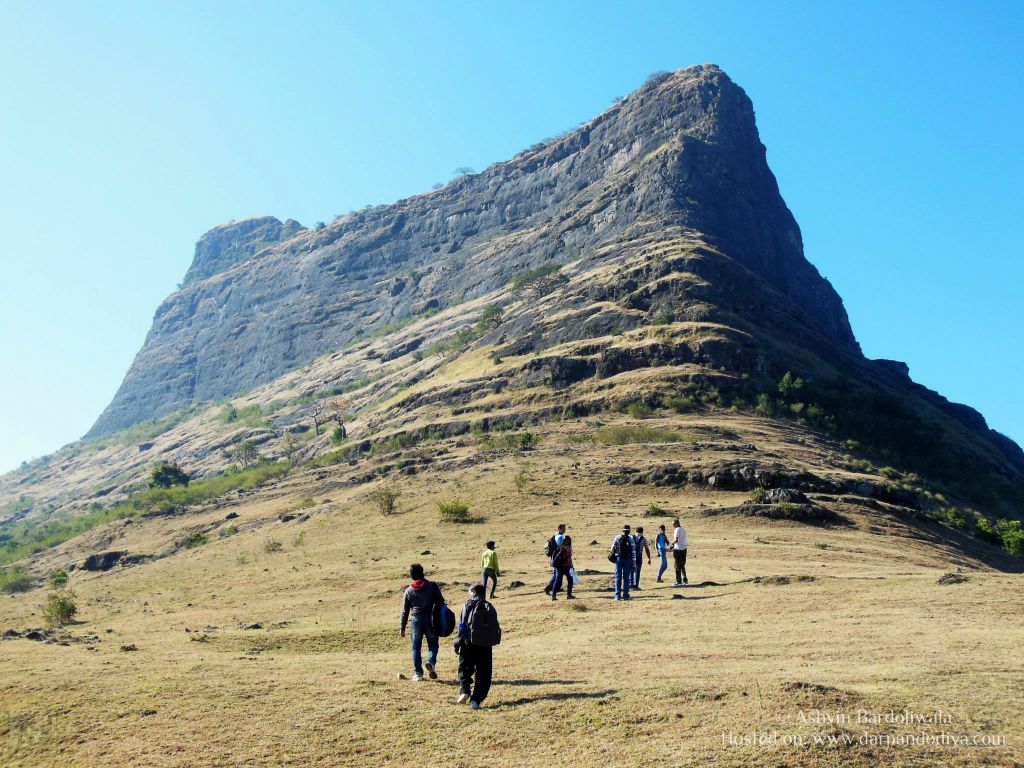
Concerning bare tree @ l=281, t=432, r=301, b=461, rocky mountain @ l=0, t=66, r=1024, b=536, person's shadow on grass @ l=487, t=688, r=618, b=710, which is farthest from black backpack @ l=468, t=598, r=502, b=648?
bare tree @ l=281, t=432, r=301, b=461

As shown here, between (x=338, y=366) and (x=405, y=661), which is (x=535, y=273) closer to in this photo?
(x=338, y=366)

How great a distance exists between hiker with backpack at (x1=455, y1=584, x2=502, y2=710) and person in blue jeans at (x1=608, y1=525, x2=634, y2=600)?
1042cm

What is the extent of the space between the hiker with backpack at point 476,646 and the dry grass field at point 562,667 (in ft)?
1.29

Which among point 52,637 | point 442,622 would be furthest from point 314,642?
point 52,637

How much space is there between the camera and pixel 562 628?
20.1 meters

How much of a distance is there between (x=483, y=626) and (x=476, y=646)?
1.13 ft

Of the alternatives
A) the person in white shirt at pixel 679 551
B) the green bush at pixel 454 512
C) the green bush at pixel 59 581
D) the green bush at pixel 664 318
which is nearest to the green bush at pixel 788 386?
the green bush at pixel 664 318

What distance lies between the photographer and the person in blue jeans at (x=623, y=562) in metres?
23.4

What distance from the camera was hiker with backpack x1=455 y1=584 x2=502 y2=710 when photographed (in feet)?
42.8

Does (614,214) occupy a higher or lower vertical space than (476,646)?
higher

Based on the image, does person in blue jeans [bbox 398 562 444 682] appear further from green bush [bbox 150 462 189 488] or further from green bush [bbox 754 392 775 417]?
green bush [bbox 150 462 189 488]

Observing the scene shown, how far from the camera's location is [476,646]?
13180 millimetres

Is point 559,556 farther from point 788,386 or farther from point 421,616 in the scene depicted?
point 788,386

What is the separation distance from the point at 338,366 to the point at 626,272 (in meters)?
77.8
